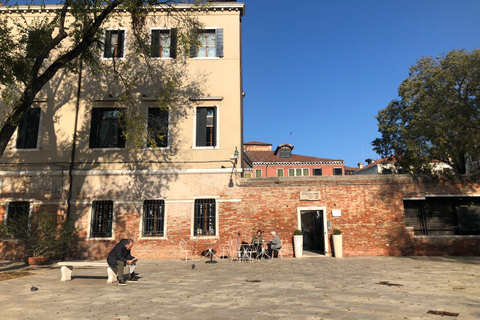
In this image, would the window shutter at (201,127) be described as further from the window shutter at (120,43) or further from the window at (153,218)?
the window shutter at (120,43)

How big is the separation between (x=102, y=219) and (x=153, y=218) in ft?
7.23

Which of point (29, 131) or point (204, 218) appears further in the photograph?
point (29, 131)

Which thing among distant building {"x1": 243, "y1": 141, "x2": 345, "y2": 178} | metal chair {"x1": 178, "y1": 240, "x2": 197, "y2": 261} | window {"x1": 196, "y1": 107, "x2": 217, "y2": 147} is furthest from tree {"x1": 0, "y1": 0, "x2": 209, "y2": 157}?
distant building {"x1": 243, "y1": 141, "x2": 345, "y2": 178}

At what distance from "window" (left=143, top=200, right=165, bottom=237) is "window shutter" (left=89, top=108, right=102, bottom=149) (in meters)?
3.49

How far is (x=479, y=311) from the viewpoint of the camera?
5.63 metres

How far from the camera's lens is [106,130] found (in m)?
14.1

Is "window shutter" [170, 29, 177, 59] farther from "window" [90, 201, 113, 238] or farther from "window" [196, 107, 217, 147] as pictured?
"window" [90, 201, 113, 238]

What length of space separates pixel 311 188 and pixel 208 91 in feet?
20.6

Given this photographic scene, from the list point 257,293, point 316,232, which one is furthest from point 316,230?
point 257,293

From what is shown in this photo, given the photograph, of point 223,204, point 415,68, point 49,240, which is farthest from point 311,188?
point 415,68

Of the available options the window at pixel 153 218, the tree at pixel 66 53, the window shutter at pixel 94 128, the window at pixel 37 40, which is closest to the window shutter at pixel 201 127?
the tree at pixel 66 53

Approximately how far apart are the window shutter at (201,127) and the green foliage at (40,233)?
6262 millimetres

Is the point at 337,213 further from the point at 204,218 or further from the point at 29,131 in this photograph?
the point at 29,131

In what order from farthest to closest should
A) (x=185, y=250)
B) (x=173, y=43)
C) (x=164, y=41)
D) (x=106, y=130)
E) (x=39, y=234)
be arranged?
Answer: (x=164, y=41) → (x=173, y=43) → (x=106, y=130) → (x=185, y=250) → (x=39, y=234)
